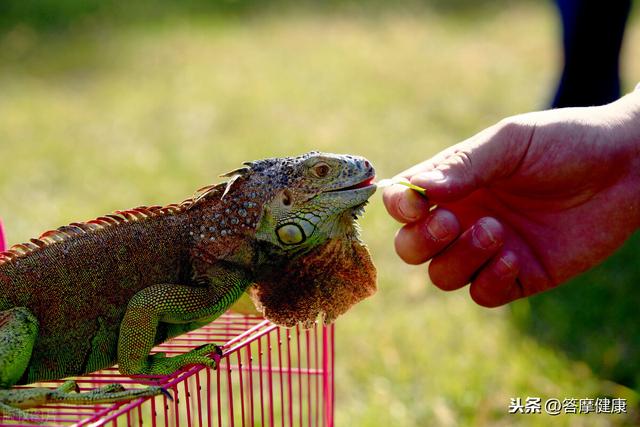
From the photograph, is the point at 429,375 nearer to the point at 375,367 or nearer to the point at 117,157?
the point at 375,367

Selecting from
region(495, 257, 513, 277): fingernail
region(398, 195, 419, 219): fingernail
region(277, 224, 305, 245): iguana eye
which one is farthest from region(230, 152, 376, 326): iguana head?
region(495, 257, 513, 277): fingernail

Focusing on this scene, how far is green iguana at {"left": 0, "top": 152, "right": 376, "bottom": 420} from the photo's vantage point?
2.11 meters

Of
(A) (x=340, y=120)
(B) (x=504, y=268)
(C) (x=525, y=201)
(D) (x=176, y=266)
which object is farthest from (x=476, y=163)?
(A) (x=340, y=120)

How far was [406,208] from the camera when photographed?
259 centimetres

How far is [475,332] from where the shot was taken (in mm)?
4879

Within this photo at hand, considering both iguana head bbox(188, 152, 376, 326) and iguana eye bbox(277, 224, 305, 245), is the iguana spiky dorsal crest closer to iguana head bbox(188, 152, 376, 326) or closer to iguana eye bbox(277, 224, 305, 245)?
iguana head bbox(188, 152, 376, 326)

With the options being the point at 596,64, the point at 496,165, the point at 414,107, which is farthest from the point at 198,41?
the point at 496,165

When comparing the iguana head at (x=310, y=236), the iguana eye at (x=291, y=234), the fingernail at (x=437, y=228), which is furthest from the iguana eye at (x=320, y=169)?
the fingernail at (x=437, y=228)

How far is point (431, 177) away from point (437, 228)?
19 cm

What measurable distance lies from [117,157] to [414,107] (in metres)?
3.41

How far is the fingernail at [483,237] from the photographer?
108 inches

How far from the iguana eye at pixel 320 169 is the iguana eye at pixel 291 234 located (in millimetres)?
146

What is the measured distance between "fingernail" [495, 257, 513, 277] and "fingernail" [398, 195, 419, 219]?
17.5 inches

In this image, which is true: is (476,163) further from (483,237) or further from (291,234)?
(291,234)
